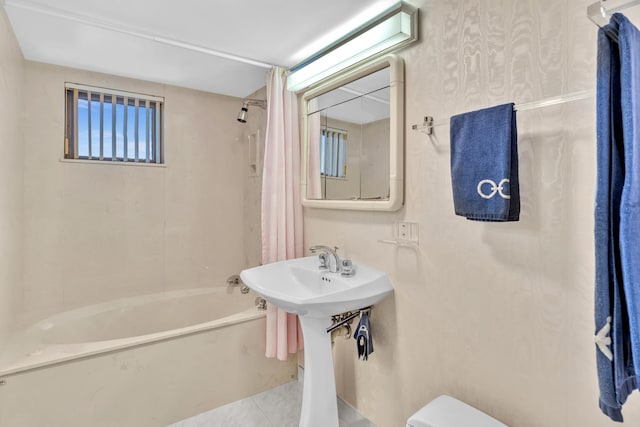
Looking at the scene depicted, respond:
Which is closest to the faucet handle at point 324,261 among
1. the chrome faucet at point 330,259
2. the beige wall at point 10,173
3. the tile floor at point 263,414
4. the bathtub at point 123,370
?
the chrome faucet at point 330,259

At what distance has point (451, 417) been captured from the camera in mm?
1122

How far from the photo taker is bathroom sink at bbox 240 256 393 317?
1.30 metres

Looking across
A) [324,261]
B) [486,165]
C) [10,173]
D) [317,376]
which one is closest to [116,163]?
[10,173]

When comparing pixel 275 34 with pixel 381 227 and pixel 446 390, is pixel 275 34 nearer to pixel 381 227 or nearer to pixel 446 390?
pixel 381 227

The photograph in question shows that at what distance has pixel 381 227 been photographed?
5.27 ft

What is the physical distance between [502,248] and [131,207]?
2544mm

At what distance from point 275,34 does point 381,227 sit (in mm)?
1197

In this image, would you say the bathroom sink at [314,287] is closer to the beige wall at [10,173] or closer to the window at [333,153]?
the window at [333,153]

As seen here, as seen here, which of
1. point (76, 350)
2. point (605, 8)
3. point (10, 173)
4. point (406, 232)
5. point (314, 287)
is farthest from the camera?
point (10, 173)

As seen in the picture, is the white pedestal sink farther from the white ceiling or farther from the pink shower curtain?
the white ceiling

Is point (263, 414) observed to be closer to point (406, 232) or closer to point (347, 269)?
point (347, 269)

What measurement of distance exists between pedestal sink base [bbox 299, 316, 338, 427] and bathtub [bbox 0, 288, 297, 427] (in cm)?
62

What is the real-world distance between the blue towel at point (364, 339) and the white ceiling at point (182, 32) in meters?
1.50

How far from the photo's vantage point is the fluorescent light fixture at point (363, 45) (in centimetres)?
138
